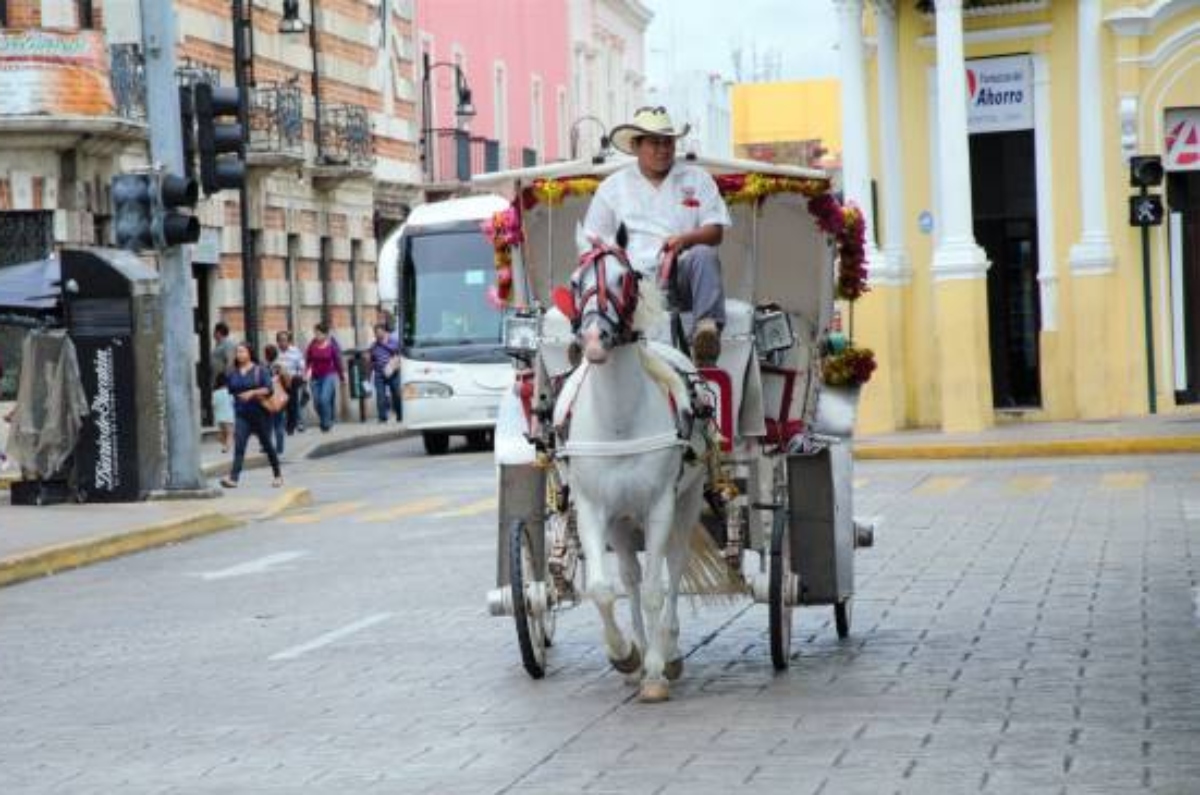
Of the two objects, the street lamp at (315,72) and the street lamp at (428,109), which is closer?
the street lamp at (315,72)

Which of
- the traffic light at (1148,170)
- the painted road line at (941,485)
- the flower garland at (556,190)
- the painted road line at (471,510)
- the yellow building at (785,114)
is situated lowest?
the painted road line at (471,510)

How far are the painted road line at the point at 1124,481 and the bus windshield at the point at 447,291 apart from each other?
49.2 feet

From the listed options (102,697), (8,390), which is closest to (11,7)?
(8,390)

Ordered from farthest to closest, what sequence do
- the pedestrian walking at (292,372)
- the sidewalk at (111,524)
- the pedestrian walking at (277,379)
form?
the pedestrian walking at (292,372)
the pedestrian walking at (277,379)
the sidewalk at (111,524)

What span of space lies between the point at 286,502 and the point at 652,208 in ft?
51.9

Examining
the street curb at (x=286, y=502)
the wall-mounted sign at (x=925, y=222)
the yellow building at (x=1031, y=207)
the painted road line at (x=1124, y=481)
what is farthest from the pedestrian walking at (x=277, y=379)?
the painted road line at (x=1124, y=481)

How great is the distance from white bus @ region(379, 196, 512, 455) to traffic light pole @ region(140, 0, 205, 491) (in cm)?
1090

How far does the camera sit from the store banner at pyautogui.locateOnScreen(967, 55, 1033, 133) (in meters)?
33.7

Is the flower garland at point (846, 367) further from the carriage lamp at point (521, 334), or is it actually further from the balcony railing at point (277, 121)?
the balcony railing at point (277, 121)

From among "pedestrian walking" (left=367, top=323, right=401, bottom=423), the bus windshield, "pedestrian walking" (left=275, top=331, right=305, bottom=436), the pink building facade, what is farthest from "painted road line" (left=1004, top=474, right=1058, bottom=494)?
the pink building facade

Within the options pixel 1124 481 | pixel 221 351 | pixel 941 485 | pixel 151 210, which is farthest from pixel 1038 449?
pixel 221 351

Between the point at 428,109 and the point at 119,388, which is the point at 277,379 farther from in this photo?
the point at 428,109

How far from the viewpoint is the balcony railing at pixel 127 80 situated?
40.6m

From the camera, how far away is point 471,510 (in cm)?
2506
